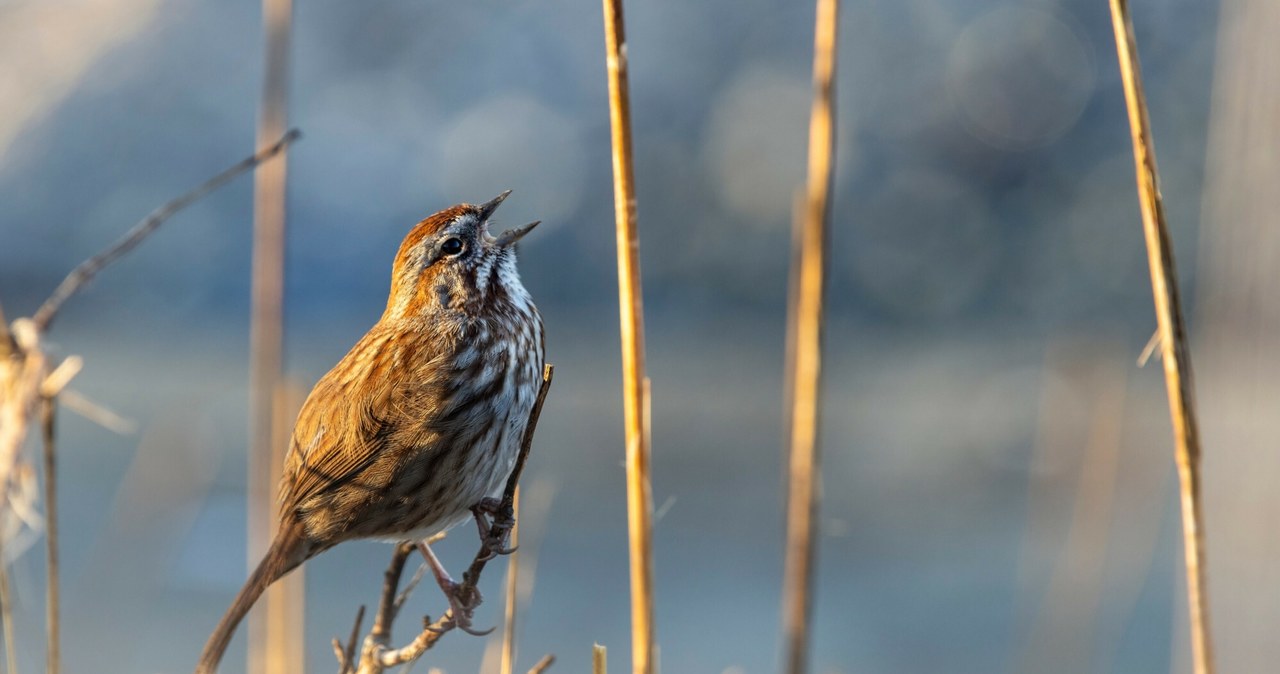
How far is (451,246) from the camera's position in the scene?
2.48 metres

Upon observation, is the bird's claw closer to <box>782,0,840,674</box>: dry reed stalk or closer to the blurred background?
<box>782,0,840,674</box>: dry reed stalk

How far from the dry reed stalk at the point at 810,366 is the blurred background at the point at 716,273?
377cm

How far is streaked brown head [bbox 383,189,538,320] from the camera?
8.02 ft

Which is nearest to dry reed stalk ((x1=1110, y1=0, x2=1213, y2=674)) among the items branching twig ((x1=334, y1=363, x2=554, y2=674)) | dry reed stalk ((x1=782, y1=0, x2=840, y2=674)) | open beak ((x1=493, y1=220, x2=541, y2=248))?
dry reed stalk ((x1=782, y1=0, x2=840, y2=674))

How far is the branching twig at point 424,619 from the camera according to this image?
1.73 meters

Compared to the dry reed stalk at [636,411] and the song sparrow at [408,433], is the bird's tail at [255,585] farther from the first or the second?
the dry reed stalk at [636,411]

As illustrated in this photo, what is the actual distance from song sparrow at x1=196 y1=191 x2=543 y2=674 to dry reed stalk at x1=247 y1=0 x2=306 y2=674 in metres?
0.20

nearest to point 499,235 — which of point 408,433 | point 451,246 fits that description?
point 451,246

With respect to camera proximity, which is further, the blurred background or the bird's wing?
the blurred background

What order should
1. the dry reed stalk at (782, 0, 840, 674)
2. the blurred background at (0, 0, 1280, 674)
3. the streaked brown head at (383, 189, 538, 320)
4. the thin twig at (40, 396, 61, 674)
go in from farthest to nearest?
the blurred background at (0, 0, 1280, 674) < the streaked brown head at (383, 189, 538, 320) < the thin twig at (40, 396, 61, 674) < the dry reed stalk at (782, 0, 840, 674)

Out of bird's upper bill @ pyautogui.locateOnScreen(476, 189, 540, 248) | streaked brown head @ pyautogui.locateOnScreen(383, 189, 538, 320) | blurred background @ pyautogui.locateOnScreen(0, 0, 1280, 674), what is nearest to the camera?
bird's upper bill @ pyautogui.locateOnScreen(476, 189, 540, 248)

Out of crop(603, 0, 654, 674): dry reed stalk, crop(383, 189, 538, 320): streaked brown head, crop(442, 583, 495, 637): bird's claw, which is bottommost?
crop(442, 583, 495, 637): bird's claw

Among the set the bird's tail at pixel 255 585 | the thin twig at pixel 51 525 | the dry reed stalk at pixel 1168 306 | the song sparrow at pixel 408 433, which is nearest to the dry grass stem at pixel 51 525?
the thin twig at pixel 51 525

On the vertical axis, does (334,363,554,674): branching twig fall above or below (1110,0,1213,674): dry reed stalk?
below
